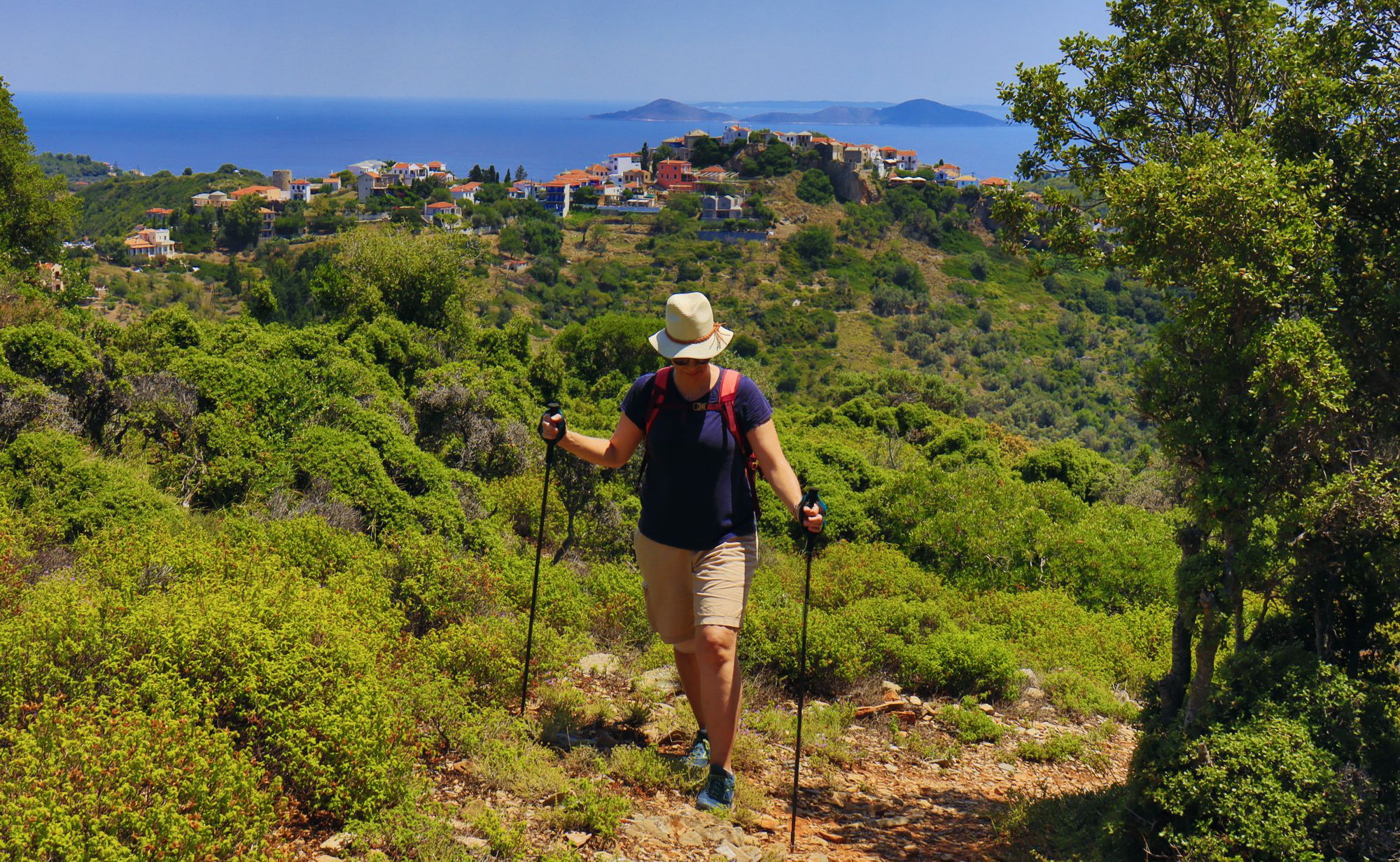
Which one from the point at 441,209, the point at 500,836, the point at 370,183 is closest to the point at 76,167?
the point at 370,183

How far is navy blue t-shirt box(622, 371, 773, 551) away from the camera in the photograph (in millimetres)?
4133

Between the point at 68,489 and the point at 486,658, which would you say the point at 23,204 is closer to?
the point at 68,489

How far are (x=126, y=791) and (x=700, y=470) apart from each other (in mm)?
2172

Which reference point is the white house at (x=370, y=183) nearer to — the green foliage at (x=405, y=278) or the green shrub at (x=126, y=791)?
the green foliage at (x=405, y=278)

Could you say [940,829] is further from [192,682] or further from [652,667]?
[192,682]

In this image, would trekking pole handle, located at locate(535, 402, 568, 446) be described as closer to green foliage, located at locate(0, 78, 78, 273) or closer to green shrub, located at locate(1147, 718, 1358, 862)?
green shrub, located at locate(1147, 718, 1358, 862)

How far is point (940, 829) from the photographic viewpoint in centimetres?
459

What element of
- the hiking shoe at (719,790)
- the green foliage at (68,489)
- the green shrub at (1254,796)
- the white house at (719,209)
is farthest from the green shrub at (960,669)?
the white house at (719,209)

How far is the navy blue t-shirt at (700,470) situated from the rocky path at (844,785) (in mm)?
1118

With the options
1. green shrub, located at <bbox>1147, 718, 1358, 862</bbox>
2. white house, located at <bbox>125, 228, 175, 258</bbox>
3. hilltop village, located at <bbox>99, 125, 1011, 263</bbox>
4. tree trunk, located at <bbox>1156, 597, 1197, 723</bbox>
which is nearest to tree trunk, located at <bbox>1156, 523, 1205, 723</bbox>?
tree trunk, located at <bbox>1156, 597, 1197, 723</bbox>

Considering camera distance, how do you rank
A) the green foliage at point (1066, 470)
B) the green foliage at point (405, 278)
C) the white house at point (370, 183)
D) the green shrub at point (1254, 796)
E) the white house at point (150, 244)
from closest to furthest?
the green shrub at point (1254, 796)
the green foliage at point (1066, 470)
the green foliage at point (405, 278)
the white house at point (150, 244)
the white house at point (370, 183)

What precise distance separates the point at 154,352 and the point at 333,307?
9385 mm

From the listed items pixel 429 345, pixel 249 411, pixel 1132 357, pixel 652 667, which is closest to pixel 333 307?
pixel 429 345

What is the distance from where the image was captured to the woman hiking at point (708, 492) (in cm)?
412
